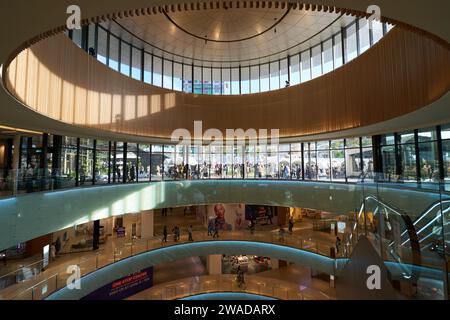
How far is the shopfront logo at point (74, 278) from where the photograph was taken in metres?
11.4

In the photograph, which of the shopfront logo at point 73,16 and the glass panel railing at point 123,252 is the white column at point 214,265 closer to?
the glass panel railing at point 123,252

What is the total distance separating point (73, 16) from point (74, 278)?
1255 cm

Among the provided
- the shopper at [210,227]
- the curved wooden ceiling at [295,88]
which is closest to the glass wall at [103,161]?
the curved wooden ceiling at [295,88]

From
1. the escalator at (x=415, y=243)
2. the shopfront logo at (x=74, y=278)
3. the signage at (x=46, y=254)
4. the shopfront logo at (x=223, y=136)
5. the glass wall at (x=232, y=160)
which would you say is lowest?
the shopfront logo at (x=74, y=278)

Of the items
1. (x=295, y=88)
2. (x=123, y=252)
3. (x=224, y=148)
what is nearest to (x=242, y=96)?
(x=295, y=88)

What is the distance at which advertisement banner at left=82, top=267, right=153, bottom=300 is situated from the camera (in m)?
14.6

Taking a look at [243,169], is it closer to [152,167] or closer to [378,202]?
[152,167]

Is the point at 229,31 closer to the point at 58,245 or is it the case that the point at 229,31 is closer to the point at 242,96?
the point at 242,96

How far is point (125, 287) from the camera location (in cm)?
1616

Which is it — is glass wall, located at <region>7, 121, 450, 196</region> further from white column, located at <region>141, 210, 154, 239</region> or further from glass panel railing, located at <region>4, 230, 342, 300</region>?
glass panel railing, located at <region>4, 230, 342, 300</region>

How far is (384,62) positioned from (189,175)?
14058mm

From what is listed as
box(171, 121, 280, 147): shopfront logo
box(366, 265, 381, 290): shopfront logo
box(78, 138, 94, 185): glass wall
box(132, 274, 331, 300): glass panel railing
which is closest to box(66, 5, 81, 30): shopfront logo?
box(366, 265, 381, 290): shopfront logo

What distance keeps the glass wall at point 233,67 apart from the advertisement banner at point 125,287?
1358cm

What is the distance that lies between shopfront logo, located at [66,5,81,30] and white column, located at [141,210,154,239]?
18519 mm
